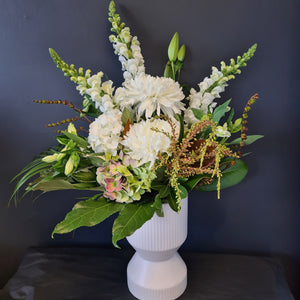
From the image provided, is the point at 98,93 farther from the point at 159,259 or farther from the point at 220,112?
the point at 159,259

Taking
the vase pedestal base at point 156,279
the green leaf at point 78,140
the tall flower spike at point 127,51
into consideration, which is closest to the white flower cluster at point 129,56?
the tall flower spike at point 127,51

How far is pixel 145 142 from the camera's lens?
719 millimetres

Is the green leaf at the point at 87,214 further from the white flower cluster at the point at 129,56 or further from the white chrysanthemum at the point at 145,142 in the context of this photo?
the white flower cluster at the point at 129,56

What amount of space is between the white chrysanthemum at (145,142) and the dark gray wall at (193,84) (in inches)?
16.0

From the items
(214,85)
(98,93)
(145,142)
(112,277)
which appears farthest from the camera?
(112,277)

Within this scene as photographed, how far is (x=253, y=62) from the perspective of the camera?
1.06 metres

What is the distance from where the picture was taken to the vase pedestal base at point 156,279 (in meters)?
0.90

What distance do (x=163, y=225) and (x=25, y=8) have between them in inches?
33.8

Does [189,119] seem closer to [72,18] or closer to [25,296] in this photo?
[72,18]

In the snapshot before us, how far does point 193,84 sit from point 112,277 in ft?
2.40

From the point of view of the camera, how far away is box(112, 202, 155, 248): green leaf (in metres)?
0.70

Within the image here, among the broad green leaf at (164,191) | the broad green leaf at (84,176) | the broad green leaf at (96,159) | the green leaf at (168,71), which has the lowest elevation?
the broad green leaf at (164,191)

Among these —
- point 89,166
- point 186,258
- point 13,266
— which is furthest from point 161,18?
point 13,266

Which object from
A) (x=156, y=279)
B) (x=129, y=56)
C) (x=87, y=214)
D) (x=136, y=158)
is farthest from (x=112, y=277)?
(x=129, y=56)
